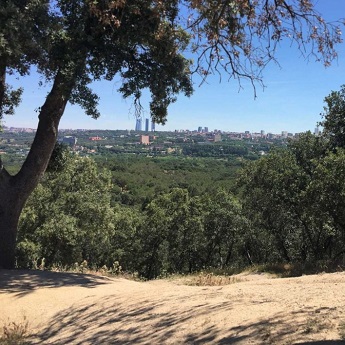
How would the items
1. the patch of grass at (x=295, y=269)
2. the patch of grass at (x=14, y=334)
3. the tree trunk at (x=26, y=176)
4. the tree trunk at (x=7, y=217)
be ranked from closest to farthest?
the patch of grass at (x=14, y=334), the tree trunk at (x=26, y=176), the tree trunk at (x=7, y=217), the patch of grass at (x=295, y=269)

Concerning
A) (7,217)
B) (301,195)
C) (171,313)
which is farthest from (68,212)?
(171,313)

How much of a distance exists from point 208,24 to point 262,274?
31.5ft

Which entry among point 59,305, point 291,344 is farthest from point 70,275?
point 291,344

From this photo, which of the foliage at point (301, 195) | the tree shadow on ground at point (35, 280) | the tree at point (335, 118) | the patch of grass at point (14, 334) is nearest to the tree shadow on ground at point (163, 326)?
the patch of grass at point (14, 334)

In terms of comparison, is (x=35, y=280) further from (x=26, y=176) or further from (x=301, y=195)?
(x=301, y=195)

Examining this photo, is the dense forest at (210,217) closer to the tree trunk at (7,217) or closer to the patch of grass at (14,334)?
the tree trunk at (7,217)

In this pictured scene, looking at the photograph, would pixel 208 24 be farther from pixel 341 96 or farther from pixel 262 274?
pixel 341 96

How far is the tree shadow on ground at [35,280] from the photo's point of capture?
23.7 ft

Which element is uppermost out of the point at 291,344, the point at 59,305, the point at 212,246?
the point at 291,344

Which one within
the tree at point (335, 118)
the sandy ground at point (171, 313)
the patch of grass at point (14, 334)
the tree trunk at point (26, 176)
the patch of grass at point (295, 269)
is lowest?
the patch of grass at point (295, 269)

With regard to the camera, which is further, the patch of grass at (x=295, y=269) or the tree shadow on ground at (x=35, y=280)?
the patch of grass at (x=295, y=269)

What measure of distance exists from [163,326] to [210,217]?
22.5 meters

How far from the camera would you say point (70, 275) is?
8.66 m

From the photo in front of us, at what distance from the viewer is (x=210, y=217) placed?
27109mm
